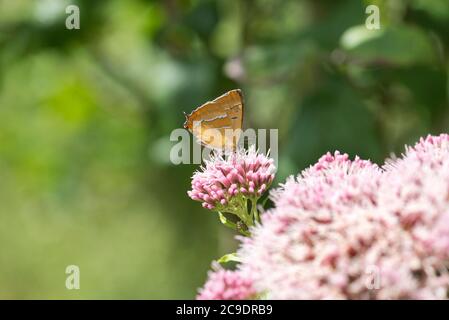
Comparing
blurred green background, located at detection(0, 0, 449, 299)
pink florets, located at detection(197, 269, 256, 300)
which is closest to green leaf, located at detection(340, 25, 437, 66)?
blurred green background, located at detection(0, 0, 449, 299)

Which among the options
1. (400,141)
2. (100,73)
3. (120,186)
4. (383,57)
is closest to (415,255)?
(383,57)

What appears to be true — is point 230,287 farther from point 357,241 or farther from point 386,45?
point 386,45

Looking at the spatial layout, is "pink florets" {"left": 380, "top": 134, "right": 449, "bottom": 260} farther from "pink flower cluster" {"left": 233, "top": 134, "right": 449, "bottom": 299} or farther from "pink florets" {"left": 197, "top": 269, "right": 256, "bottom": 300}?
"pink florets" {"left": 197, "top": 269, "right": 256, "bottom": 300}

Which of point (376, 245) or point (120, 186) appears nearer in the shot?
point (376, 245)

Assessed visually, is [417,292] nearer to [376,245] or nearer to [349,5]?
[376,245]

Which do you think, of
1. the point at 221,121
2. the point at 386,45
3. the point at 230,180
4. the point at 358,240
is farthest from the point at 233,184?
the point at 386,45

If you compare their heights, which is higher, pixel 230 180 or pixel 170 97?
pixel 170 97
